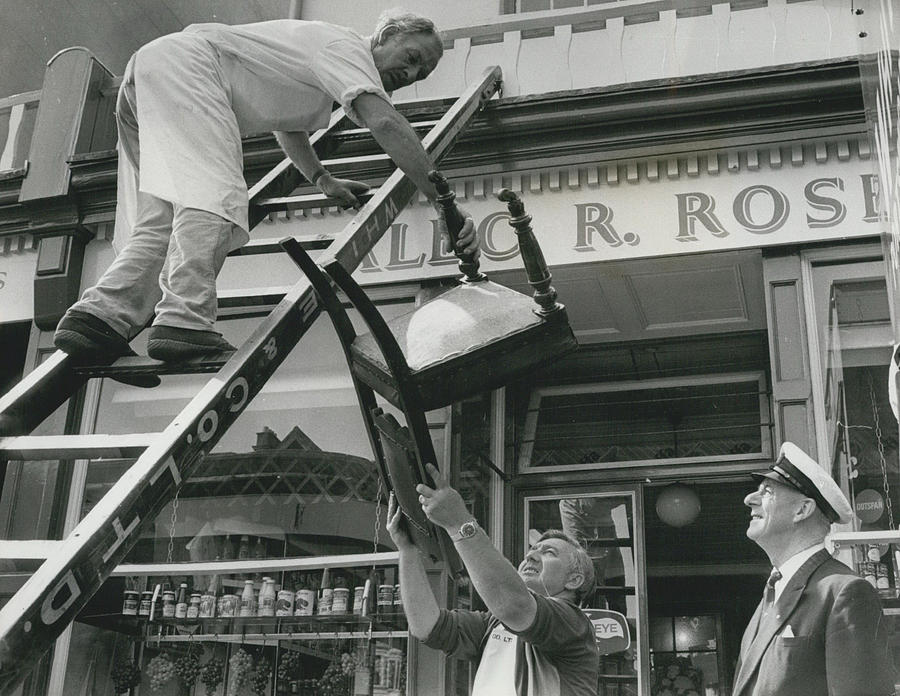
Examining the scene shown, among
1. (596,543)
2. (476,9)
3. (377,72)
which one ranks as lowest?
(596,543)

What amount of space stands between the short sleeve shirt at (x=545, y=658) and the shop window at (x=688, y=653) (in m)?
10.1

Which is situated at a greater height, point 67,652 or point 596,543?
point 596,543

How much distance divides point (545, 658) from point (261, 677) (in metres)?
3.19

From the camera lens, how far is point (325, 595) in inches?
233

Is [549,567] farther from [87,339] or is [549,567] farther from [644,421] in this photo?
[644,421]

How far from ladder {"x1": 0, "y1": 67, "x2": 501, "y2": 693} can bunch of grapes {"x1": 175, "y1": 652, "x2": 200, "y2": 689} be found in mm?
3357

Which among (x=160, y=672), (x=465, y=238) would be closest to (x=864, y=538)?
(x=465, y=238)

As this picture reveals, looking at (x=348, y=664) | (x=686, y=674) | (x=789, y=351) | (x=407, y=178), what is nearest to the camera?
(x=407, y=178)

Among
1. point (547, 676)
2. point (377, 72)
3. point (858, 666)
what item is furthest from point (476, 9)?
point (858, 666)

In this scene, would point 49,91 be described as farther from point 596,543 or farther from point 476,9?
point 596,543

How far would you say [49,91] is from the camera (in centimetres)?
708

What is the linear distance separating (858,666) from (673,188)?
3.59 metres

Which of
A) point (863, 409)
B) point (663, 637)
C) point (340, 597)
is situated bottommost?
point (340, 597)

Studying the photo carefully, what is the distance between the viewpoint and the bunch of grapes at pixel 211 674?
6141 millimetres
